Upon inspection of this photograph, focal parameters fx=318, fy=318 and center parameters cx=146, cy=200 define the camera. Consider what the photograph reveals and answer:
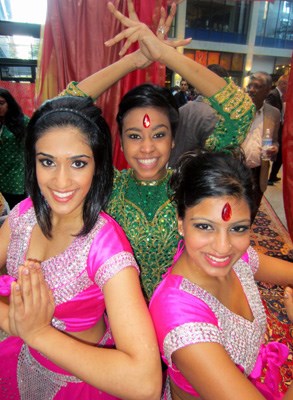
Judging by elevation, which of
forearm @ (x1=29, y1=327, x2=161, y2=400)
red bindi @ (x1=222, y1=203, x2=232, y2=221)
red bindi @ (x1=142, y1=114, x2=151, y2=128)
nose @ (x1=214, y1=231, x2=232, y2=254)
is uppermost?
red bindi @ (x1=142, y1=114, x2=151, y2=128)

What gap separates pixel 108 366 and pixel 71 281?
10.9 inches

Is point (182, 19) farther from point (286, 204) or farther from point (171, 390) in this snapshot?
point (171, 390)

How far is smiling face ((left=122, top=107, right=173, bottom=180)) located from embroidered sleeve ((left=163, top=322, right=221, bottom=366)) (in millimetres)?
681

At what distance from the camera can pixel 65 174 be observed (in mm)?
910

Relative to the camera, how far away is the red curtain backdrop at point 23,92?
267 cm

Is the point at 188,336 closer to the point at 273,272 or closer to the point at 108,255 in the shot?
the point at 108,255

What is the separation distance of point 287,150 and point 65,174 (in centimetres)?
134

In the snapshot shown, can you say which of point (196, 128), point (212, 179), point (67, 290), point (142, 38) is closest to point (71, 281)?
point (67, 290)

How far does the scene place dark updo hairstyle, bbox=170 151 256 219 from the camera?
→ 0.90 metres

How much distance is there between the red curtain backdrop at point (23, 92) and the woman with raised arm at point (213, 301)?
2.17 metres

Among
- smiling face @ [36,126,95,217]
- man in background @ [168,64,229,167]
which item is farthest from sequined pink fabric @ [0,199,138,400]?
man in background @ [168,64,229,167]

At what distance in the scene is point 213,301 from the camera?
88 cm

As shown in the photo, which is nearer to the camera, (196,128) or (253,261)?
(253,261)

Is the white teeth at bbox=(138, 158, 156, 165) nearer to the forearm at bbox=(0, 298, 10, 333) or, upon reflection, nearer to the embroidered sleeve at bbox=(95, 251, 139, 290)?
the embroidered sleeve at bbox=(95, 251, 139, 290)
